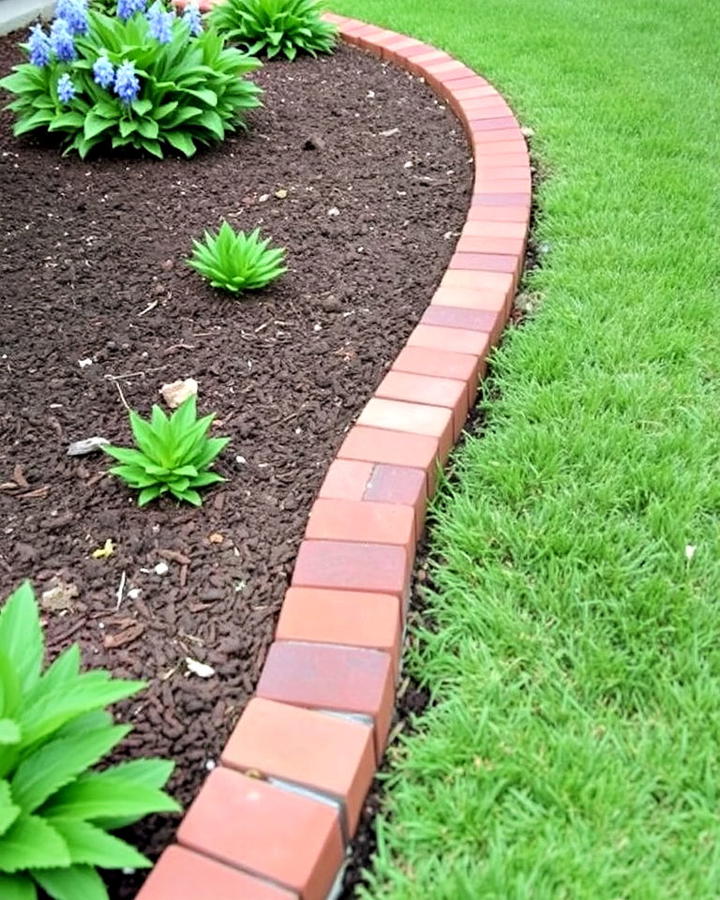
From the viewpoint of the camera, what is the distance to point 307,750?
141 cm

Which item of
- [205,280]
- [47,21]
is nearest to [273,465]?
[205,280]

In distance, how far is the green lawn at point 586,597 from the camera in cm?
135

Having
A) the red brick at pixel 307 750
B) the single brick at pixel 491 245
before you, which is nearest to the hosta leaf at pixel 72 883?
the red brick at pixel 307 750

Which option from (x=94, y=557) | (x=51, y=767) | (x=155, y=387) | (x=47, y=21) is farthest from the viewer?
(x=47, y=21)

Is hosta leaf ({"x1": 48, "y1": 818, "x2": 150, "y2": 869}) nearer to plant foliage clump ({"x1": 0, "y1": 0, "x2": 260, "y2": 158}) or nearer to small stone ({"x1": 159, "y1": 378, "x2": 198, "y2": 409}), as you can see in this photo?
small stone ({"x1": 159, "y1": 378, "x2": 198, "y2": 409})

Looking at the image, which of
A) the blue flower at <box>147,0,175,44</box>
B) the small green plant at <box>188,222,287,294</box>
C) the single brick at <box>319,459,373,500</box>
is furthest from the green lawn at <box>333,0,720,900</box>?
the blue flower at <box>147,0,175,44</box>

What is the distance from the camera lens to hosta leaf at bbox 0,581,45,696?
141cm

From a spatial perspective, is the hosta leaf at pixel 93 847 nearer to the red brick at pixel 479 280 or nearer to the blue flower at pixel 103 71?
the red brick at pixel 479 280

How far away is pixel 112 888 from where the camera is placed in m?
1.32

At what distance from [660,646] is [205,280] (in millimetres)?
1582

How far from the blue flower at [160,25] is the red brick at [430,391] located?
1758 millimetres

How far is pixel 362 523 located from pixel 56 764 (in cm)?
A: 71

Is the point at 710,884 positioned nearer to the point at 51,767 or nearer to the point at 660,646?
the point at 660,646

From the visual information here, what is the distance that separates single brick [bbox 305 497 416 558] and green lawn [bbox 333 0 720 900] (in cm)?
9
